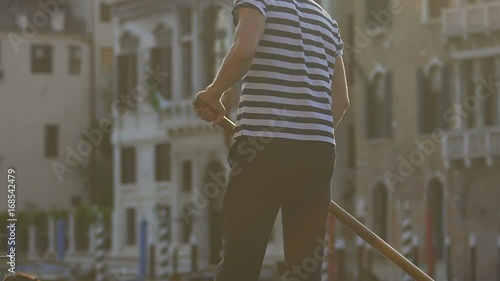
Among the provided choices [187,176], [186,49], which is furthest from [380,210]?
[186,49]

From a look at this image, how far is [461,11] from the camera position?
30078 millimetres

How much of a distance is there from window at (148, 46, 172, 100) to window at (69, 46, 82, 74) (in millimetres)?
13372

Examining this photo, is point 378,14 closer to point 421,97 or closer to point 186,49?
point 421,97

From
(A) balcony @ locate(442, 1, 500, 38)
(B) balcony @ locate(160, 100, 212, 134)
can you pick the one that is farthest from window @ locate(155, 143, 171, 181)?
(A) balcony @ locate(442, 1, 500, 38)

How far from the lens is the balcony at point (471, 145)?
29.2 m

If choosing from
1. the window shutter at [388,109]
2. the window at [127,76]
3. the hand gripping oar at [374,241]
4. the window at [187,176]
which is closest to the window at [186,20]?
the window at [127,76]

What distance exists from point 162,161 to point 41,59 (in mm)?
14184

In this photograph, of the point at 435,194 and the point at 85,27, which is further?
the point at 85,27

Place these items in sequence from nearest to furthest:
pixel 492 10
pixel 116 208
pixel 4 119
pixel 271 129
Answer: pixel 271 129
pixel 492 10
pixel 116 208
pixel 4 119

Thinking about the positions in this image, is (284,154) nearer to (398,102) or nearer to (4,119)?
(398,102)

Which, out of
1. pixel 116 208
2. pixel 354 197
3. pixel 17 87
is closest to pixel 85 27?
pixel 17 87

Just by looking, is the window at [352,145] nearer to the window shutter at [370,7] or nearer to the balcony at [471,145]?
the window shutter at [370,7]

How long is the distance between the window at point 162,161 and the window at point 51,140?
1264cm

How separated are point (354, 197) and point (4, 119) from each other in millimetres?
20618
